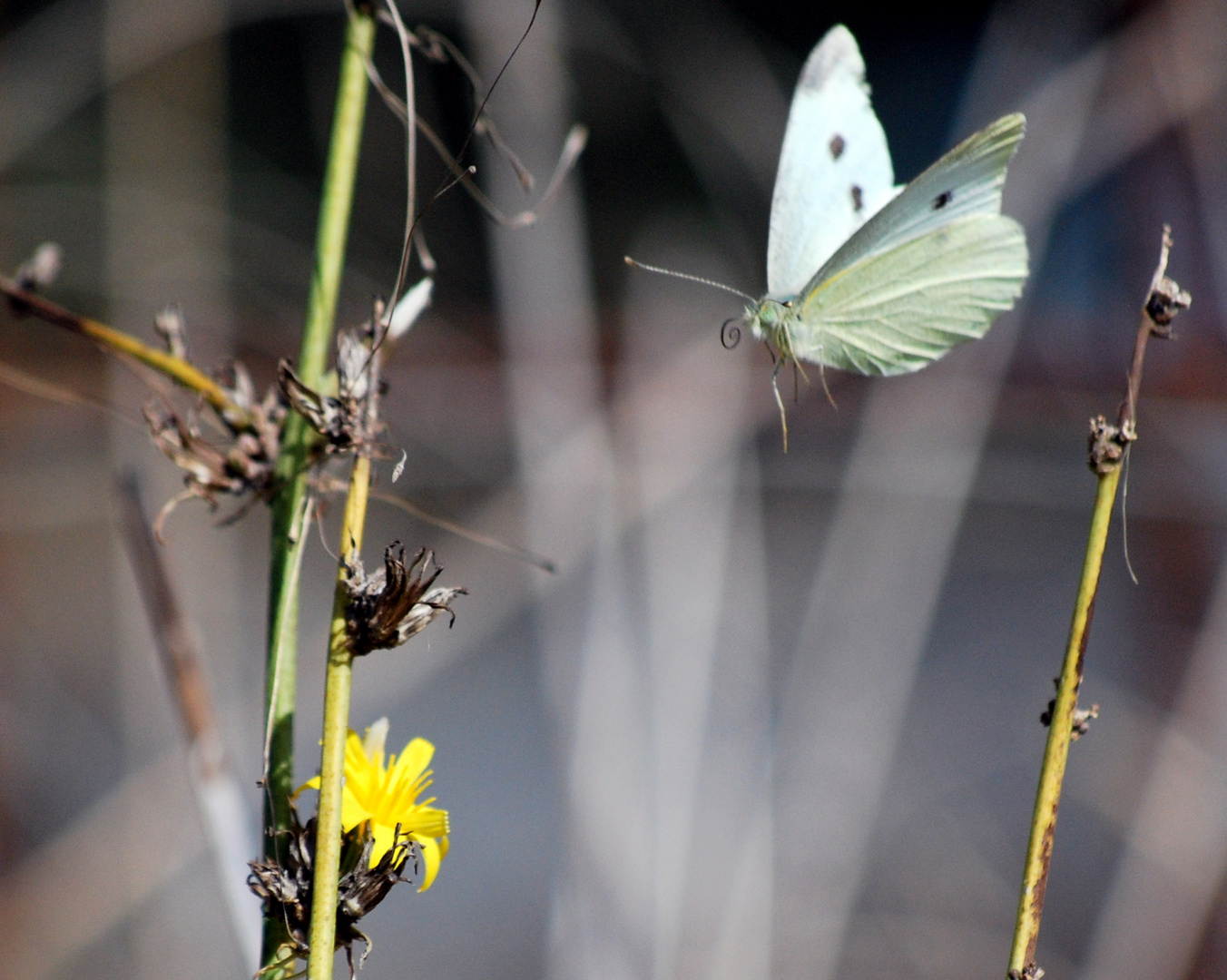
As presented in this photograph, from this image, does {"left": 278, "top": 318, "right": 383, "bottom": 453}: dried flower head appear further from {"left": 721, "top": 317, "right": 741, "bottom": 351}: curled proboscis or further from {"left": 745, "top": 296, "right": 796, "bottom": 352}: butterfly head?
{"left": 745, "top": 296, "right": 796, "bottom": 352}: butterfly head

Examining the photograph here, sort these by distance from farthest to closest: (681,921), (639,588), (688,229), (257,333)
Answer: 1. (688,229)
2. (257,333)
3. (639,588)
4. (681,921)

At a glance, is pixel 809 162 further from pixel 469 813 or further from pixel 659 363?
pixel 469 813

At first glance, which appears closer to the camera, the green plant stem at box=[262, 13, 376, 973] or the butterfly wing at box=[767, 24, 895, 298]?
the green plant stem at box=[262, 13, 376, 973]

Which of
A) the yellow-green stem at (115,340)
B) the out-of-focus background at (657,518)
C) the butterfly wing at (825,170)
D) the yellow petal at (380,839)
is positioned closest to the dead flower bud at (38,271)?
the yellow-green stem at (115,340)

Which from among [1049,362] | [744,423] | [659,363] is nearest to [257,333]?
[659,363]

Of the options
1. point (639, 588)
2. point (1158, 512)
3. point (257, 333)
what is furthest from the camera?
point (257, 333)

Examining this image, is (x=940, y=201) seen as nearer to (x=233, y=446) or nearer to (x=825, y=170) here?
(x=825, y=170)

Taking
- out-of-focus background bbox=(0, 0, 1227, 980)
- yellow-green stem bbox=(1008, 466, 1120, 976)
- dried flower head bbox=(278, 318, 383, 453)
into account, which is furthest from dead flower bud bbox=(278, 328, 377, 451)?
out-of-focus background bbox=(0, 0, 1227, 980)

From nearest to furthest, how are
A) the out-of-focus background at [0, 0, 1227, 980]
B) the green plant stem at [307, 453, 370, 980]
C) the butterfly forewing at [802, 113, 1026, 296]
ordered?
the green plant stem at [307, 453, 370, 980]
the butterfly forewing at [802, 113, 1026, 296]
the out-of-focus background at [0, 0, 1227, 980]
